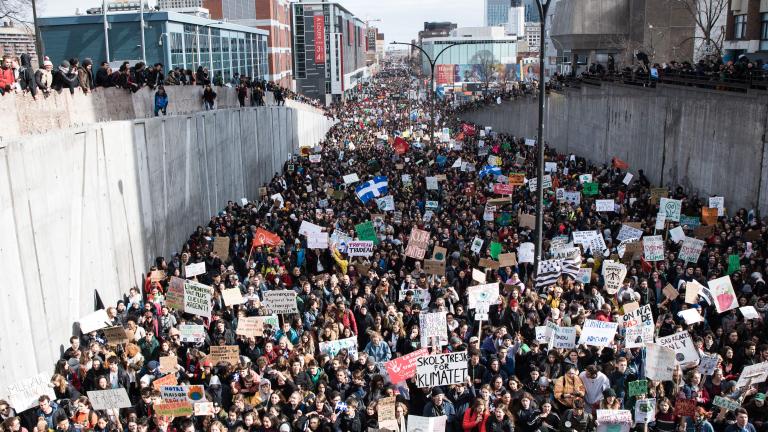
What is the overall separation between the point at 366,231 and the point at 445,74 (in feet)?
440

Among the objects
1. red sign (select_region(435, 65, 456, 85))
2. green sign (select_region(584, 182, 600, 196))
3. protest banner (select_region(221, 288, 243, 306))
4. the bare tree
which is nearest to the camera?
protest banner (select_region(221, 288, 243, 306))

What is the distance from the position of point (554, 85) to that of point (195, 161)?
26035 millimetres

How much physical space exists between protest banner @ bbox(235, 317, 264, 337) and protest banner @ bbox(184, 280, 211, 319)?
1.43 m

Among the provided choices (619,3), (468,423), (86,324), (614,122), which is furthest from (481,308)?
(619,3)

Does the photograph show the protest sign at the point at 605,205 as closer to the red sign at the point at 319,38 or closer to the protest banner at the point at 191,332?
the protest banner at the point at 191,332

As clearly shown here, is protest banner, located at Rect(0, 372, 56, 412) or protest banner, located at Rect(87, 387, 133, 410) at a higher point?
protest banner, located at Rect(87, 387, 133, 410)

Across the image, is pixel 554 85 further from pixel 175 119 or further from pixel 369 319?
pixel 369 319

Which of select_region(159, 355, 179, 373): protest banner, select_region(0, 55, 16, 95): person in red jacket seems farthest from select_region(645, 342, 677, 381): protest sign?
select_region(0, 55, 16, 95): person in red jacket

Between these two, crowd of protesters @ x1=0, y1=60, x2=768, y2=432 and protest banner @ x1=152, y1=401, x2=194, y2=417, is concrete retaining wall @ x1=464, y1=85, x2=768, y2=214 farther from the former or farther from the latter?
protest banner @ x1=152, y1=401, x2=194, y2=417

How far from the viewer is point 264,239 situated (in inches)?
733

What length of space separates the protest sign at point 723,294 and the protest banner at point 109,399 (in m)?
8.80

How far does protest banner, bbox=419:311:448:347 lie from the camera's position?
12.6m

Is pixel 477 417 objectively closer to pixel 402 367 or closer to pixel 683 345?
pixel 402 367

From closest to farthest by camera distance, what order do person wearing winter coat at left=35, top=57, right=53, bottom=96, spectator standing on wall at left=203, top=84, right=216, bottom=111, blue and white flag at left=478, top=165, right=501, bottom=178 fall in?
person wearing winter coat at left=35, top=57, right=53, bottom=96, spectator standing on wall at left=203, top=84, right=216, bottom=111, blue and white flag at left=478, top=165, right=501, bottom=178
